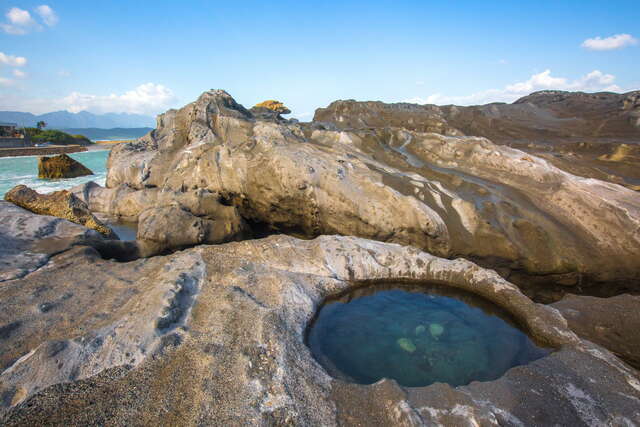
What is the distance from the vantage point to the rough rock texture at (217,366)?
2885 millimetres

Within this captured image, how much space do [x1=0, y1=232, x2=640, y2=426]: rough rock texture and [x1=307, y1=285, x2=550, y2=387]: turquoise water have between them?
34 cm

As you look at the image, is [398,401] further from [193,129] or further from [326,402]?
[193,129]

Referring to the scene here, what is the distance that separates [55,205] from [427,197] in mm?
Result: 9716

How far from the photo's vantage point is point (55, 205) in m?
7.86

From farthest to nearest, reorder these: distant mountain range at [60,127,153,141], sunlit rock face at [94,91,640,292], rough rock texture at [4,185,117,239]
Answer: distant mountain range at [60,127,153,141] < rough rock texture at [4,185,117,239] < sunlit rock face at [94,91,640,292]

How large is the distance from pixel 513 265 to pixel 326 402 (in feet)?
18.9

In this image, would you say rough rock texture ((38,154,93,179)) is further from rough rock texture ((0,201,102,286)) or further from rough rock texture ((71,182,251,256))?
rough rock texture ((0,201,102,286))

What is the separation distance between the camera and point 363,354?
425 centimetres

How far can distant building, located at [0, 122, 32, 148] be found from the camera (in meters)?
40.1

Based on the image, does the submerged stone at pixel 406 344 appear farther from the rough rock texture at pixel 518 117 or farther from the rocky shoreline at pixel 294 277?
the rough rock texture at pixel 518 117

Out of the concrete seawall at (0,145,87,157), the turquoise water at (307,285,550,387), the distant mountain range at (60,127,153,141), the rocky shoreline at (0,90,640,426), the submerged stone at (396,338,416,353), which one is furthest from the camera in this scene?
the distant mountain range at (60,127,153,141)

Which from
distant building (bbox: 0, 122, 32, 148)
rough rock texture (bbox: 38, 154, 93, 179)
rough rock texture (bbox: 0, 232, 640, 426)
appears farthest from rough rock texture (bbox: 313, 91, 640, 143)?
distant building (bbox: 0, 122, 32, 148)

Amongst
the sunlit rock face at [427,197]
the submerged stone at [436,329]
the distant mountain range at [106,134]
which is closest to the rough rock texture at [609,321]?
the sunlit rock face at [427,197]

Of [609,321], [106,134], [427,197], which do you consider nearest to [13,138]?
[427,197]
